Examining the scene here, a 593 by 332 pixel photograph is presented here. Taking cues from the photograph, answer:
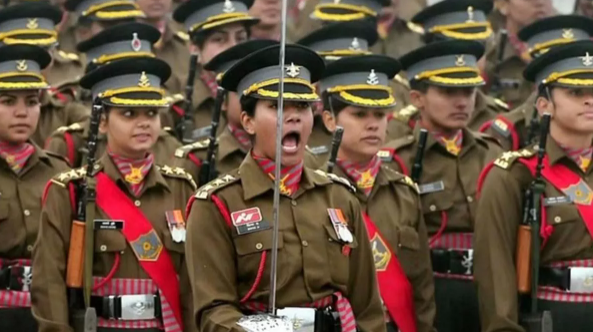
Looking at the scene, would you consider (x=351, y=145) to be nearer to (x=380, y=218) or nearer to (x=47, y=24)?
(x=380, y=218)

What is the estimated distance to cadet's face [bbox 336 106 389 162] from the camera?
11352mm

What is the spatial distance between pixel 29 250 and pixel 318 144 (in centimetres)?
225

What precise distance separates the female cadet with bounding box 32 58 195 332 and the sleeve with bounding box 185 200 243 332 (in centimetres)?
129

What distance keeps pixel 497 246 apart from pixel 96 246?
207cm

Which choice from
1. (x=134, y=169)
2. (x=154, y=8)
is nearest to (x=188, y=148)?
(x=134, y=169)

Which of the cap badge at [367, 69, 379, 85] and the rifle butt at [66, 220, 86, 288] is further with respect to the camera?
the cap badge at [367, 69, 379, 85]

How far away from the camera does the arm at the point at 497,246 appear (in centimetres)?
1076

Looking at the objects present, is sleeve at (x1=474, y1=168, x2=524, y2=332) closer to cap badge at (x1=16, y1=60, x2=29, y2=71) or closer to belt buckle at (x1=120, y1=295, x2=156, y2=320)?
belt buckle at (x1=120, y1=295, x2=156, y2=320)

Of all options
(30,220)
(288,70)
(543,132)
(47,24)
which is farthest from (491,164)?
(47,24)

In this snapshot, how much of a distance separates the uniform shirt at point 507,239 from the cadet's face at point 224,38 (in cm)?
354

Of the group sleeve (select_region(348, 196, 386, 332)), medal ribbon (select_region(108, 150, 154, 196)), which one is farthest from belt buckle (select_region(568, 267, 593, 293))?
medal ribbon (select_region(108, 150, 154, 196))

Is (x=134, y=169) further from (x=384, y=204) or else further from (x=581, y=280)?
(x=581, y=280)

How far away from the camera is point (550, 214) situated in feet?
35.4

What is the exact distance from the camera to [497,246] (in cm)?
1081
